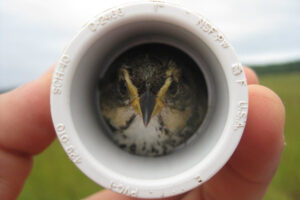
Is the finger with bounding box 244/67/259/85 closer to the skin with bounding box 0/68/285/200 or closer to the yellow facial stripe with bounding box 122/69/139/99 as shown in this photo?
the skin with bounding box 0/68/285/200

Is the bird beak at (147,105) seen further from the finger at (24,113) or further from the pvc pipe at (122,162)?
the finger at (24,113)

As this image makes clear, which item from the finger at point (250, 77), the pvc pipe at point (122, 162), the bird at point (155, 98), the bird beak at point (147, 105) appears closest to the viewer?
the pvc pipe at point (122, 162)

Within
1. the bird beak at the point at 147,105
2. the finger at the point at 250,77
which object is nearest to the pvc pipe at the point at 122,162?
the bird beak at the point at 147,105

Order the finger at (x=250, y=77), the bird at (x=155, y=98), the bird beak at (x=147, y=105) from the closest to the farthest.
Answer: the bird beak at (x=147, y=105) < the bird at (x=155, y=98) < the finger at (x=250, y=77)

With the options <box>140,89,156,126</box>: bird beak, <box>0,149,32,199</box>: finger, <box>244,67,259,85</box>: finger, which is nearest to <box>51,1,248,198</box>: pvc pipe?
<box>140,89,156,126</box>: bird beak

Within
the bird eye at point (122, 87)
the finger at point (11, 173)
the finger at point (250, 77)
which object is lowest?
the finger at point (11, 173)

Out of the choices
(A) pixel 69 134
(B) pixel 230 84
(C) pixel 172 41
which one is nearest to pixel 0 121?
(A) pixel 69 134
